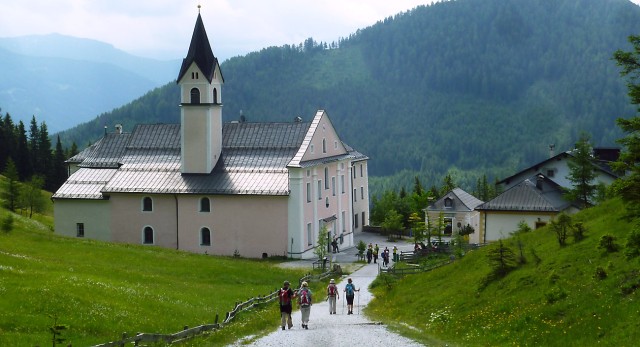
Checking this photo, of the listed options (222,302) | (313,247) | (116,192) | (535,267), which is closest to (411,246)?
(313,247)

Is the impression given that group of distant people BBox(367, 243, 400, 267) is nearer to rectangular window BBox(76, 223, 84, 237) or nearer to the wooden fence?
the wooden fence

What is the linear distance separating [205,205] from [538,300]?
40850 mm

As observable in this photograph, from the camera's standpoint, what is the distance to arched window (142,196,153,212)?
64.3 m

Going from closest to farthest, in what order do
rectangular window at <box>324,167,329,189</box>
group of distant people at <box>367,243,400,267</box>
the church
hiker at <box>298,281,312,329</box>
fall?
hiker at <box>298,281,312,329</box>
group of distant people at <box>367,243,400,267</box>
the church
rectangular window at <box>324,167,329,189</box>

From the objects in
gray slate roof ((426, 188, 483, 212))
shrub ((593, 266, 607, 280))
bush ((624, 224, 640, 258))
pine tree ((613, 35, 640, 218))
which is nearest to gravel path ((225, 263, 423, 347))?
shrub ((593, 266, 607, 280))

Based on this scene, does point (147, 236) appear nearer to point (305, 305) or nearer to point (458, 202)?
point (458, 202)

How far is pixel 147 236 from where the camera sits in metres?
64.7

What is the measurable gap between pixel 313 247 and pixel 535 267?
35700mm

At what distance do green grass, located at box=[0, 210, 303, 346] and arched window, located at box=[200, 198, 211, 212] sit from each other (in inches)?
296

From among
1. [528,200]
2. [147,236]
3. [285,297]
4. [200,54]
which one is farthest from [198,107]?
[285,297]

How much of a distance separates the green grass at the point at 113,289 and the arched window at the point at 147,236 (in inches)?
347

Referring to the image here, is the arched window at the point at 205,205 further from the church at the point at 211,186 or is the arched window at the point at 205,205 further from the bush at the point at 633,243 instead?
the bush at the point at 633,243

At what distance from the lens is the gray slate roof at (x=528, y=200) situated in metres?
57.7

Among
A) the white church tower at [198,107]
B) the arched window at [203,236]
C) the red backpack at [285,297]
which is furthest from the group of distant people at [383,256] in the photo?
the red backpack at [285,297]
